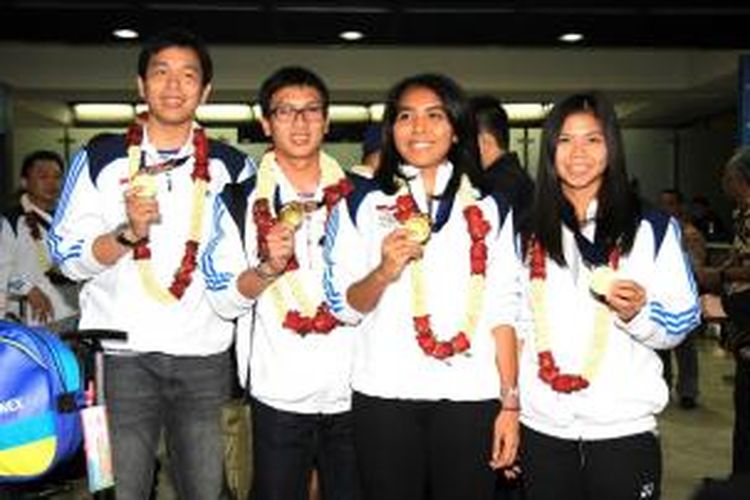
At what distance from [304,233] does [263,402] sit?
584 mm

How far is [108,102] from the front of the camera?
1551cm

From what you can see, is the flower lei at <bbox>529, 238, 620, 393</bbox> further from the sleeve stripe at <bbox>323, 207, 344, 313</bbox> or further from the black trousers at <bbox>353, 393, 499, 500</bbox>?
the sleeve stripe at <bbox>323, 207, 344, 313</bbox>

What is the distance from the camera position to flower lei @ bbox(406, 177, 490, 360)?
3.19 m

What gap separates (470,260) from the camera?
3242 millimetres

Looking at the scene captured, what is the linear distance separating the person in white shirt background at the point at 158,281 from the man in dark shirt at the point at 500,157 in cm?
111

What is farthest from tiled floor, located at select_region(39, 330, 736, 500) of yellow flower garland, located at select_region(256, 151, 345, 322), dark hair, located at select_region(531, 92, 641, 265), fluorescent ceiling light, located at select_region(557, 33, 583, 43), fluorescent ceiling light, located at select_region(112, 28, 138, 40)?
fluorescent ceiling light, located at select_region(112, 28, 138, 40)

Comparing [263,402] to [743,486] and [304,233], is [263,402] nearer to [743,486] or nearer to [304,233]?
[304,233]

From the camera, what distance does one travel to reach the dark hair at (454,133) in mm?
3361

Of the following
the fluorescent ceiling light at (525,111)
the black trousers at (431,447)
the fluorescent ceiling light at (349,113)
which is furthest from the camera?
the fluorescent ceiling light at (525,111)

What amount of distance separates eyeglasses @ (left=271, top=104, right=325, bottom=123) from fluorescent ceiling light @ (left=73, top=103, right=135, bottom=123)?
12883 mm

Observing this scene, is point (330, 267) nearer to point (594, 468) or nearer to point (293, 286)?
point (293, 286)

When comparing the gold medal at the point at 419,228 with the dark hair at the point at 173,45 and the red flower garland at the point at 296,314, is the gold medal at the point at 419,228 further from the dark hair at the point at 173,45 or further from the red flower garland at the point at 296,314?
the dark hair at the point at 173,45

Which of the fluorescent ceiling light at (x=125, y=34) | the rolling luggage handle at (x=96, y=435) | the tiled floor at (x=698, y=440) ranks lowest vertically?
the tiled floor at (x=698, y=440)

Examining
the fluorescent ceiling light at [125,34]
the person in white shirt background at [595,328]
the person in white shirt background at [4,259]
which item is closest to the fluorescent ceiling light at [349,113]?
the fluorescent ceiling light at [125,34]
